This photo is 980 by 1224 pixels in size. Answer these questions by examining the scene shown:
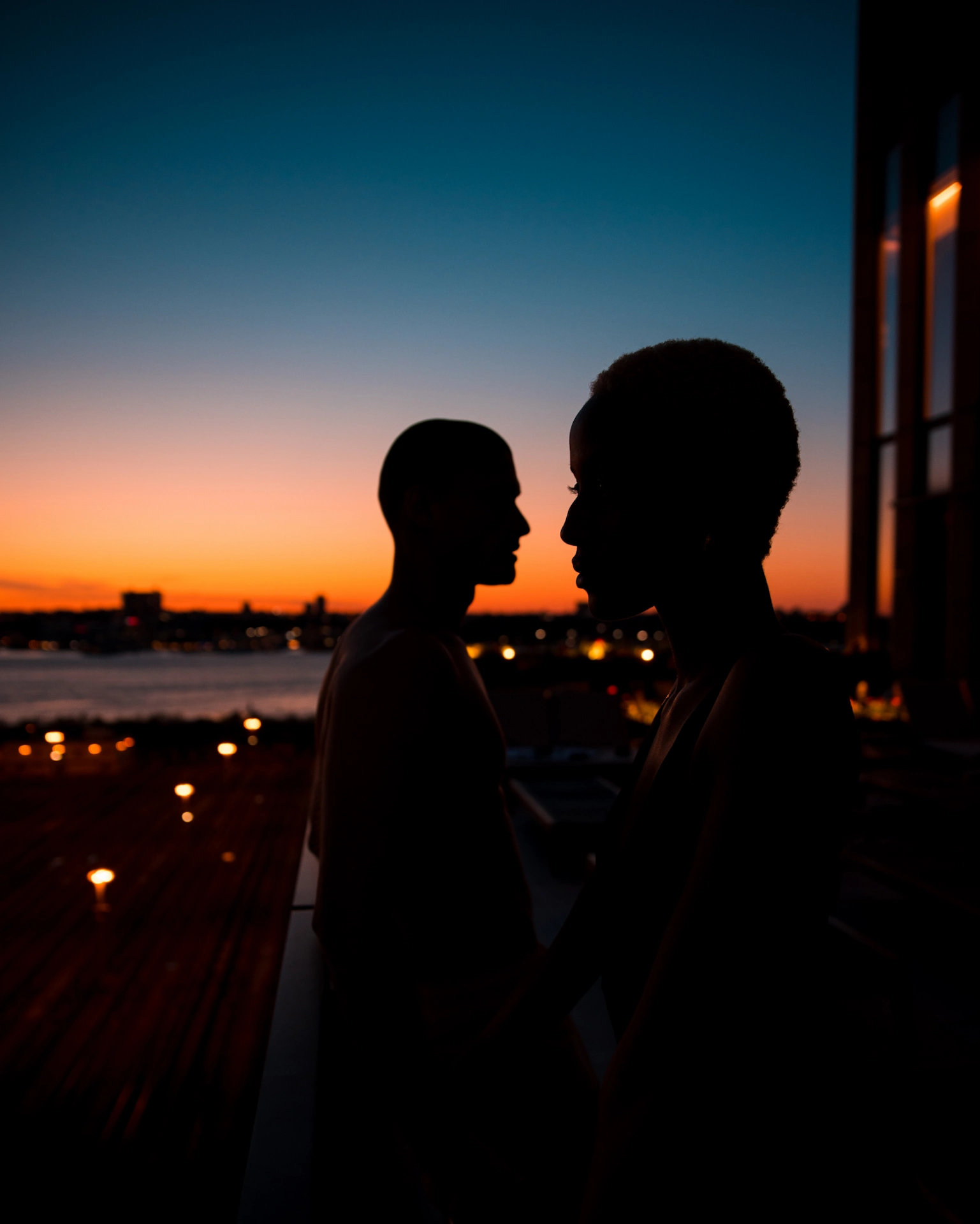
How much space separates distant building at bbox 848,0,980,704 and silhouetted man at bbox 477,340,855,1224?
360 inches

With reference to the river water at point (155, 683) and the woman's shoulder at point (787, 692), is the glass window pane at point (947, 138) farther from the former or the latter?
the river water at point (155, 683)

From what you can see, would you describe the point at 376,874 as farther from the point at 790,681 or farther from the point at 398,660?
the point at 790,681

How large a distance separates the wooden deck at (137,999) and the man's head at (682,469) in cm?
296

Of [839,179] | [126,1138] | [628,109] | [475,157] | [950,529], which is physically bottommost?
[126,1138]

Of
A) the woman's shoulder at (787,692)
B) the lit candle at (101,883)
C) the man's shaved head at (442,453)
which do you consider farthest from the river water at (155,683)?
the woman's shoulder at (787,692)

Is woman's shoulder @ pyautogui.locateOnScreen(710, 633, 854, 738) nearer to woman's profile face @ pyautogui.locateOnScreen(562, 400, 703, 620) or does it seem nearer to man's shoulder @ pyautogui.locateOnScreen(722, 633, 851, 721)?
man's shoulder @ pyautogui.locateOnScreen(722, 633, 851, 721)

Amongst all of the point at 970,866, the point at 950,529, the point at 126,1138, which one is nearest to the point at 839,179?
the point at 950,529

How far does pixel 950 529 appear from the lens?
940 cm

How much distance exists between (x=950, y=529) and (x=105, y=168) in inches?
462

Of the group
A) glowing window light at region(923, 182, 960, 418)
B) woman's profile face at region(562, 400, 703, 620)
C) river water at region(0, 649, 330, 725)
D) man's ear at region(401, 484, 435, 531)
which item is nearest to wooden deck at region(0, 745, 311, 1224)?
man's ear at region(401, 484, 435, 531)

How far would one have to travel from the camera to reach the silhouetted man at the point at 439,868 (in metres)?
0.72

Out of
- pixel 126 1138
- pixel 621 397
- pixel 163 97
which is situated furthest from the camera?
pixel 163 97

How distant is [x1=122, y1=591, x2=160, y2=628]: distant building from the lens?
59.9ft

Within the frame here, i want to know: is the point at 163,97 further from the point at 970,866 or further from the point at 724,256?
the point at 970,866
